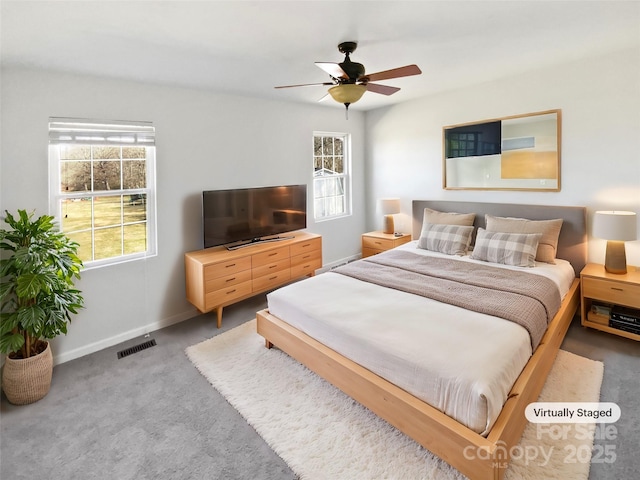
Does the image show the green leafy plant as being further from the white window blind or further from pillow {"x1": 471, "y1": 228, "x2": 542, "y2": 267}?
pillow {"x1": 471, "y1": 228, "x2": 542, "y2": 267}

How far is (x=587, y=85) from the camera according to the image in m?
3.30

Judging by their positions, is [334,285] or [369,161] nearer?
[334,285]

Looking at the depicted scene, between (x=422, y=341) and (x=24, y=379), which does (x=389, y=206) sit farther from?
(x=24, y=379)

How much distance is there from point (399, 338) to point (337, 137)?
393 centimetres

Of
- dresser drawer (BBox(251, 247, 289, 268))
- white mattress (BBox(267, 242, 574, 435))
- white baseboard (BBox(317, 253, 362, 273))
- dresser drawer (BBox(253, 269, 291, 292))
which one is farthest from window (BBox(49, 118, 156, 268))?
white baseboard (BBox(317, 253, 362, 273))

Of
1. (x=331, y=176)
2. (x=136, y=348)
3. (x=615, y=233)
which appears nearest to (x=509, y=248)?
(x=615, y=233)

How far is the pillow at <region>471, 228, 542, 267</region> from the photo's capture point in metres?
3.28

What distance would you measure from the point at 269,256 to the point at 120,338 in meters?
1.68

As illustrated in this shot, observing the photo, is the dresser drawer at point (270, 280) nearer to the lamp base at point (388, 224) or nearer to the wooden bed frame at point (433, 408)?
the wooden bed frame at point (433, 408)

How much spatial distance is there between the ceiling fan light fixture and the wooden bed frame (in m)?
1.79

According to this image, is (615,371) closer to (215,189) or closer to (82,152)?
(215,189)

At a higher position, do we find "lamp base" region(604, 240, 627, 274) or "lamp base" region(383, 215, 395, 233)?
"lamp base" region(383, 215, 395, 233)

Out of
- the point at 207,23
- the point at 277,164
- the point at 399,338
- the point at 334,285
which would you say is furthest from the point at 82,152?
the point at 399,338

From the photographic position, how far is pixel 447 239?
3846mm
